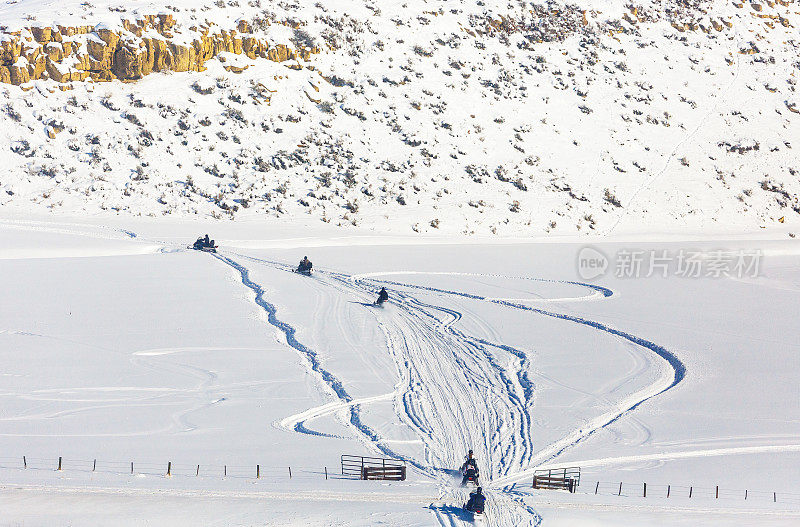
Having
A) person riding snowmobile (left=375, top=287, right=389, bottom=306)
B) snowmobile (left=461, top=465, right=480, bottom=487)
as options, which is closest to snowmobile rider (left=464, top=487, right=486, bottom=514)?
snowmobile (left=461, top=465, right=480, bottom=487)

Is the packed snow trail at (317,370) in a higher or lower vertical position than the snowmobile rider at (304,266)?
higher

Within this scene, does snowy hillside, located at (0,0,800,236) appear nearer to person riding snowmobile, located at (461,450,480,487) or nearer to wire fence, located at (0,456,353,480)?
wire fence, located at (0,456,353,480)

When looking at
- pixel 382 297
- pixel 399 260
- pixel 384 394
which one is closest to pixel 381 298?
pixel 382 297

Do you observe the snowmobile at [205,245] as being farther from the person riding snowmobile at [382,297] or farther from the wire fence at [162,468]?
the wire fence at [162,468]

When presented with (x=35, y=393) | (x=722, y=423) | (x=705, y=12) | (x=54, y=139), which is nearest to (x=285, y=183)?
(x=54, y=139)

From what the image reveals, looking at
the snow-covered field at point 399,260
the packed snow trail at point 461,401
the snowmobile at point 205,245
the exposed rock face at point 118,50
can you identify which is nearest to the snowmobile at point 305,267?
the snow-covered field at point 399,260

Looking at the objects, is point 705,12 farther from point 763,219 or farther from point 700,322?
point 700,322
